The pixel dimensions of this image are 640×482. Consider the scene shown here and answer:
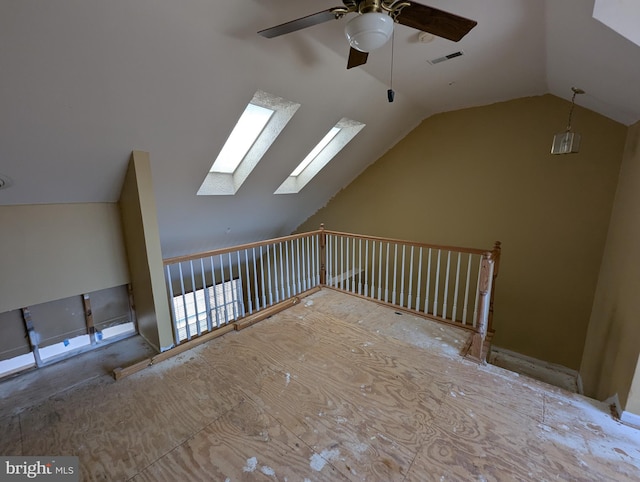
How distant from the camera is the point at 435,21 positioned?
1405mm

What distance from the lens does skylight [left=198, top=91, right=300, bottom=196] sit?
2802 mm

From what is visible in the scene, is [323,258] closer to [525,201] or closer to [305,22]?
[525,201]

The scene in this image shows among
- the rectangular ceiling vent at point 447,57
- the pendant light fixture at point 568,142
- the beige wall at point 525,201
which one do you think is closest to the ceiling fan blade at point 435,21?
the rectangular ceiling vent at point 447,57

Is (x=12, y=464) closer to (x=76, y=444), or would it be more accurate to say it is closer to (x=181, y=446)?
(x=76, y=444)

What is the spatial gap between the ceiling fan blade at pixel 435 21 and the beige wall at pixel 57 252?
3.11 meters

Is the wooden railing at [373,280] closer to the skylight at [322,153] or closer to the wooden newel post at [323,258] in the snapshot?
the wooden newel post at [323,258]

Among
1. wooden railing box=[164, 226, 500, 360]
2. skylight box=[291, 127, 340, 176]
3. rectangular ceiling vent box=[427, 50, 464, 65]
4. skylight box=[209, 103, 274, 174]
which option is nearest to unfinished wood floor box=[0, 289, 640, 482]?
wooden railing box=[164, 226, 500, 360]

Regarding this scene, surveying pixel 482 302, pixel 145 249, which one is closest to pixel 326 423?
pixel 482 302

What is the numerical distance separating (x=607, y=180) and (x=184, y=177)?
4.70 metres

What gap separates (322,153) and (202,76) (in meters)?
2.37

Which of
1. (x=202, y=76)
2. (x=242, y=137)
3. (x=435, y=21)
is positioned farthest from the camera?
(x=242, y=137)

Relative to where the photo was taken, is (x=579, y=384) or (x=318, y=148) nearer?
(x=579, y=384)

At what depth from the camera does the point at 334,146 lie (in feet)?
13.3

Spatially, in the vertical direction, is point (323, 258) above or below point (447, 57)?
below
